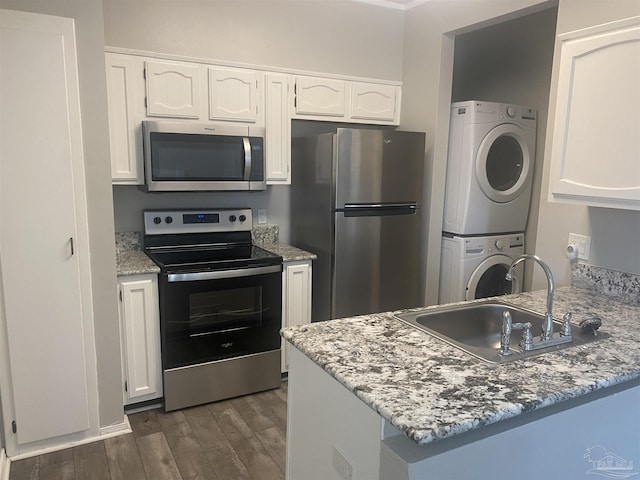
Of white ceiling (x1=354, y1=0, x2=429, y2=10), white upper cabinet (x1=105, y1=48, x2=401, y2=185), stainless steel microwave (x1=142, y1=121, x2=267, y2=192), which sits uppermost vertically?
white ceiling (x1=354, y1=0, x2=429, y2=10)

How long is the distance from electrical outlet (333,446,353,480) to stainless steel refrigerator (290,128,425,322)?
168cm

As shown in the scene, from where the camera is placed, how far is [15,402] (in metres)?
2.28

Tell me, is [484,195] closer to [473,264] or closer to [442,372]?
[473,264]

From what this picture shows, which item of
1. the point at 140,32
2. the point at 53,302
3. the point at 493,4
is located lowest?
the point at 53,302

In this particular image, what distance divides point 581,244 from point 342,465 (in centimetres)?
158

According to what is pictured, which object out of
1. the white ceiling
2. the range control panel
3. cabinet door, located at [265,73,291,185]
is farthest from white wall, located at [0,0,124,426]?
the white ceiling

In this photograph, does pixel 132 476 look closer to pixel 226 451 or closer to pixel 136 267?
pixel 226 451

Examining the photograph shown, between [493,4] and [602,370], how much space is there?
7.62 ft

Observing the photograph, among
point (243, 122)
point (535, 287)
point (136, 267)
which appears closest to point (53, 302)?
point (136, 267)

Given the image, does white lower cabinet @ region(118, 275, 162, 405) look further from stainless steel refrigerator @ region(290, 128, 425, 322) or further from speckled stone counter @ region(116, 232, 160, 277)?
stainless steel refrigerator @ region(290, 128, 425, 322)

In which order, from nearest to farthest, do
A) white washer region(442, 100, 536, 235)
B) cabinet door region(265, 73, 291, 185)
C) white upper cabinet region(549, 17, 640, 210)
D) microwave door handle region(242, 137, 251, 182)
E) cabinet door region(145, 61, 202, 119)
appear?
white upper cabinet region(549, 17, 640, 210)
cabinet door region(145, 61, 202, 119)
microwave door handle region(242, 137, 251, 182)
cabinet door region(265, 73, 291, 185)
white washer region(442, 100, 536, 235)

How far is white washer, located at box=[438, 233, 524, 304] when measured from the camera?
133 inches

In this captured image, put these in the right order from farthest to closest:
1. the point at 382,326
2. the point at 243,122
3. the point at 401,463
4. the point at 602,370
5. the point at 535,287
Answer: the point at 243,122, the point at 535,287, the point at 382,326, the point at 602,370, the point at 401,463

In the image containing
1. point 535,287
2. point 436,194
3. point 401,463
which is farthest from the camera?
point 436,194
